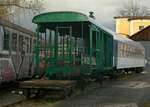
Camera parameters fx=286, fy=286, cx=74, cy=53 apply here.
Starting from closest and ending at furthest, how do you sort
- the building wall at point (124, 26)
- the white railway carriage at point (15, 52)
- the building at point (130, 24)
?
the white railway carriage at point (15, 52)
the building at point (130, 24)
the building wall at point (124, 26)

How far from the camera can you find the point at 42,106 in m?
8.72

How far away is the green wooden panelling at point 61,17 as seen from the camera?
1098 cm

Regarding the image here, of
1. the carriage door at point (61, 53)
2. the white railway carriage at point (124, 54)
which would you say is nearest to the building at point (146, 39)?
the white railway carriage at point (124, 54)

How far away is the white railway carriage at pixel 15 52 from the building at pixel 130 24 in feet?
112

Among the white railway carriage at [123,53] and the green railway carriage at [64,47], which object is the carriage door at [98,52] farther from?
the white railway carriage at [123,53]

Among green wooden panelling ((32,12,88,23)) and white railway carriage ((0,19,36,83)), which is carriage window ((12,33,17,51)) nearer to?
white railway carriage ((0,19,36,83))

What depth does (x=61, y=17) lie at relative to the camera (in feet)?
36.3

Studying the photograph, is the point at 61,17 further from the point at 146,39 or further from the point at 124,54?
the point at 146,39

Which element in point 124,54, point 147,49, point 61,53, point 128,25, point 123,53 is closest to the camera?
point 61,53

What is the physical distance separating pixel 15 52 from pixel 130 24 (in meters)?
37.8

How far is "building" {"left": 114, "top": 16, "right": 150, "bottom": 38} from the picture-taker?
46.9 metres

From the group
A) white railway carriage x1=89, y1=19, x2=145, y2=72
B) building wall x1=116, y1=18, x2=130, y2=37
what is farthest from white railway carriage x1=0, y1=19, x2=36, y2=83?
building wall x1=116, y1=18, x2=130, y2=37

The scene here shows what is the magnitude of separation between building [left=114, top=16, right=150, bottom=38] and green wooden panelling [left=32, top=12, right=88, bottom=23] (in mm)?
36576

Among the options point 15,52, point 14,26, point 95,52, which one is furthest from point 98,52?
point 14,26
